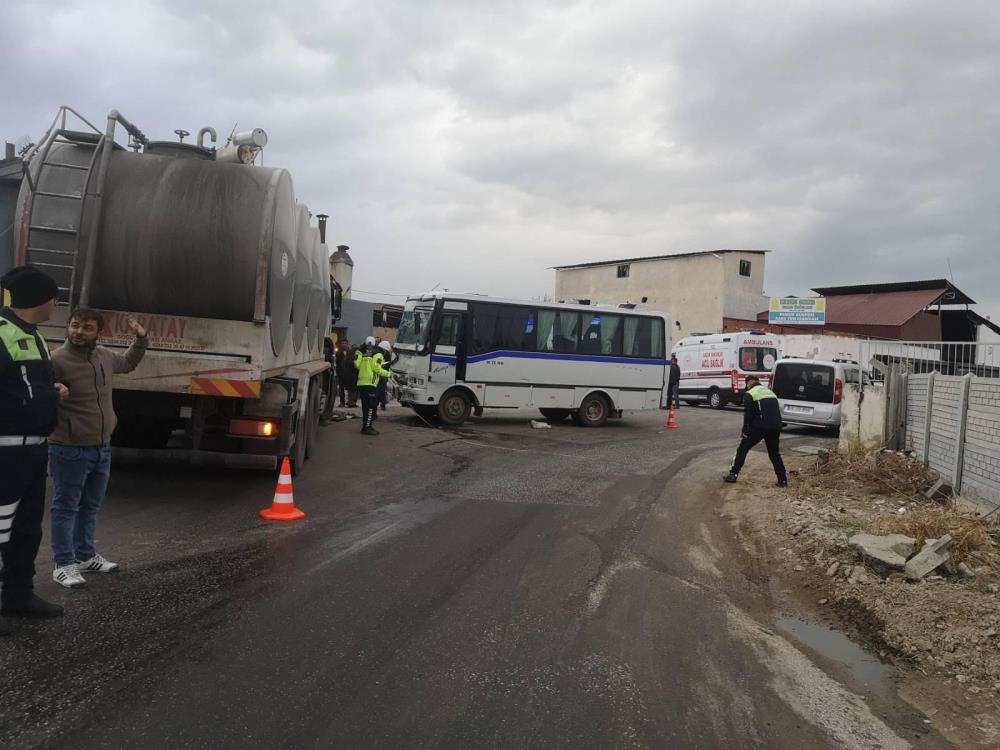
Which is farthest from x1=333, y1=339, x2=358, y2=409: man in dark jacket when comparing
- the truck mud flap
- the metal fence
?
the metal fence

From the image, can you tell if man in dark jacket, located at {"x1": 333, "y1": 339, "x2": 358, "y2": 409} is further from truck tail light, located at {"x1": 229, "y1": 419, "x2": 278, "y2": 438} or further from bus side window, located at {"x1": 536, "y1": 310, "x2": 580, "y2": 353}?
truck tail light, located at {"x1": 229, "y1": 419, "x2": 278, "y2": 438}

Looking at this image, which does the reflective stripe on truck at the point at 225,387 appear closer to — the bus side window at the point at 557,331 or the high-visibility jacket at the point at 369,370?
the high-visibility jacket at the point at 369,370

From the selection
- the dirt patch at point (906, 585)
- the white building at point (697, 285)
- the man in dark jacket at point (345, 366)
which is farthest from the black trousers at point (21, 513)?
the white building at point (697, 285)

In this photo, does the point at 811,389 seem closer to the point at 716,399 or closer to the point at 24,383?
the point at 716,399

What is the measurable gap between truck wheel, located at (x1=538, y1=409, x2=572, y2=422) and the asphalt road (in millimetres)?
10250

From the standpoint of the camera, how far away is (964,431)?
819 cm

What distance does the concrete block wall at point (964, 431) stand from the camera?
7.45m

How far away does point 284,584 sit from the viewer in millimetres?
4930

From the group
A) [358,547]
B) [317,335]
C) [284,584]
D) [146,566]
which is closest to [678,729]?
[284,584]

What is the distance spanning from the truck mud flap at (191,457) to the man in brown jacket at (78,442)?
268 centimetres

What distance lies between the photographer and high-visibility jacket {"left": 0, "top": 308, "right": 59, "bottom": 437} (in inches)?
149

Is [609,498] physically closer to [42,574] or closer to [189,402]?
[189,402]

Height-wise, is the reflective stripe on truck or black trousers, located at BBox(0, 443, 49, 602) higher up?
the reflective stripe on truck

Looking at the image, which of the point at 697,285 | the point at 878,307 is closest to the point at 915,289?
the point at 878,307
